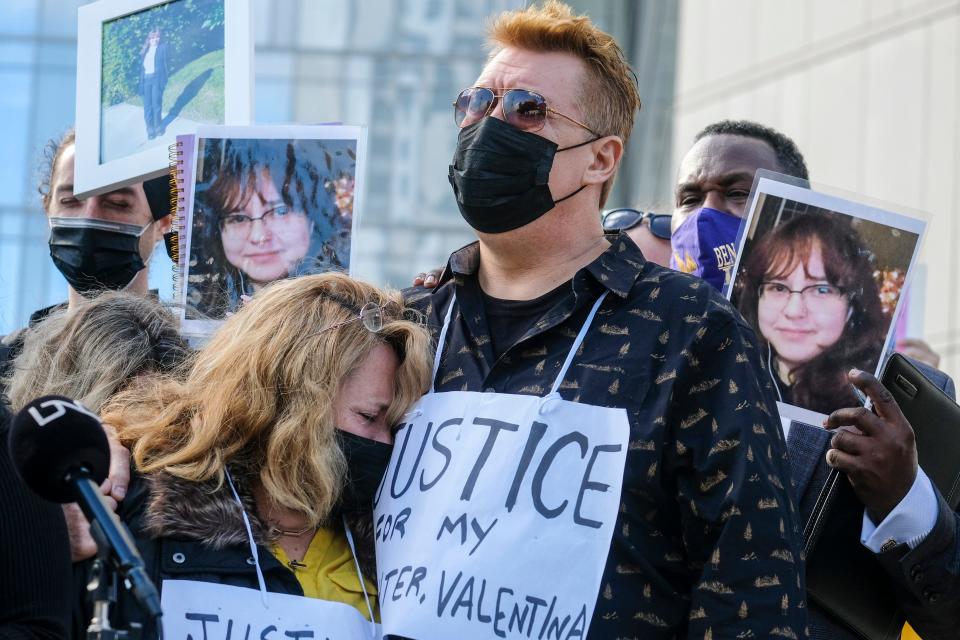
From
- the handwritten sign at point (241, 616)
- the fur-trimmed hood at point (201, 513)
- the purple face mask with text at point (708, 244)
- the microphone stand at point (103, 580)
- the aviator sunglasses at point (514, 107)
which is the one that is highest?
the aviator sunglasses at point (514, 107)

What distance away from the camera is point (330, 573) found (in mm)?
3402

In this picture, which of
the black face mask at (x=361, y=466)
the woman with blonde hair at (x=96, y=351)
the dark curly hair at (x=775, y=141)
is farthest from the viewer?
the dark curly hair at (x=775, y=141)

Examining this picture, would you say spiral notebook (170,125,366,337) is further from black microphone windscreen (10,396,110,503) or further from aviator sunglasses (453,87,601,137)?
black microphone windscreen (10,396,110,503)

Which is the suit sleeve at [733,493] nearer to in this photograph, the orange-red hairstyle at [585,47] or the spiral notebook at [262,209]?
the orange-red hairstyle at [585,47]

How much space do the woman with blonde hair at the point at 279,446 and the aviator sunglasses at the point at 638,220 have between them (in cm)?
162

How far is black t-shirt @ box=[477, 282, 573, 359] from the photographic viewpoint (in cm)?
348

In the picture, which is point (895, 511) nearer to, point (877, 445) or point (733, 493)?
point (877, 445)

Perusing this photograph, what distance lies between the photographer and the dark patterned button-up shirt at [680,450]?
3.03 metres

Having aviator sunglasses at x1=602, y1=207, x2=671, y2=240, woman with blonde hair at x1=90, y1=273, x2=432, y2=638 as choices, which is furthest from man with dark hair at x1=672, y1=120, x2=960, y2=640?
aviator sunglasses at x1=602, y1=207, x2=671, y2=240

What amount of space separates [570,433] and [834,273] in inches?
41.1

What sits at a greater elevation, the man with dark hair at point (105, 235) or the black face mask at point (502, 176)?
the black face mask at point (502, 176)

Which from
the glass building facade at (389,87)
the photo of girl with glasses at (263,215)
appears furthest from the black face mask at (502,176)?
the glass building facade at (389,87)

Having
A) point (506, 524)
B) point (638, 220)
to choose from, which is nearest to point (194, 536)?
point (506, 524)

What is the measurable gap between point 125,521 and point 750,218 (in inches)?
69.7
